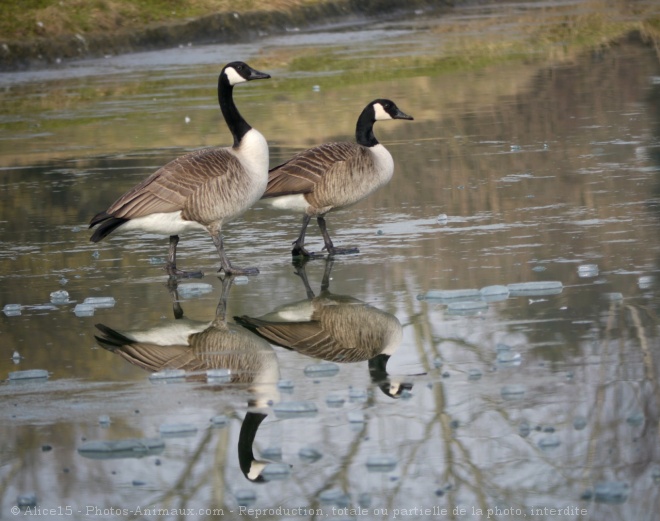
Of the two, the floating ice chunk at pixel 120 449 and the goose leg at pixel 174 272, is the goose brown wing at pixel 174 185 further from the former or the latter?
the floating ice chunk at pixel 120 449

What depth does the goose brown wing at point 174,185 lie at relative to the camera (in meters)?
8.91

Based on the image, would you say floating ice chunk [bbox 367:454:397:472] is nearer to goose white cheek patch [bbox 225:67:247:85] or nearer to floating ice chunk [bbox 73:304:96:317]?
floating ice chunk [bbox 73:304:96:317]

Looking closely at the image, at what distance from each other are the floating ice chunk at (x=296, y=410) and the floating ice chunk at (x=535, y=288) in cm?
233

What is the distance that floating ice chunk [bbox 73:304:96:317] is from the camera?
8.20 meters

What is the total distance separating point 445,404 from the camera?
5930 mm

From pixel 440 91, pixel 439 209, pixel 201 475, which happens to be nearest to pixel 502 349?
pixel 201 475

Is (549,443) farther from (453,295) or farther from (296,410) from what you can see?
(453,295)

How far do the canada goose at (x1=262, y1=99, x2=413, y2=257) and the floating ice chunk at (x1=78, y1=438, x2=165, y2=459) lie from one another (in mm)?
4134

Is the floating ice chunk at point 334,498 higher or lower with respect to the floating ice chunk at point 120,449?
lower

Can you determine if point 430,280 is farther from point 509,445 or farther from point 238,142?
point 509,445

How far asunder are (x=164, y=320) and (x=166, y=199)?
4.55ft

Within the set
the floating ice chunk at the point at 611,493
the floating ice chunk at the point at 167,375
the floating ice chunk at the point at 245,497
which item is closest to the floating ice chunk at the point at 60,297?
the floating ice chunk at the point at 167,375

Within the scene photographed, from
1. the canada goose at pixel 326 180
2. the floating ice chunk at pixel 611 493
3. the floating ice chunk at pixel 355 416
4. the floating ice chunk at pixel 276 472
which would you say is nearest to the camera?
the floating ice chunk at pixel 611 493

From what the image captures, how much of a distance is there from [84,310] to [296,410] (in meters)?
2.77
